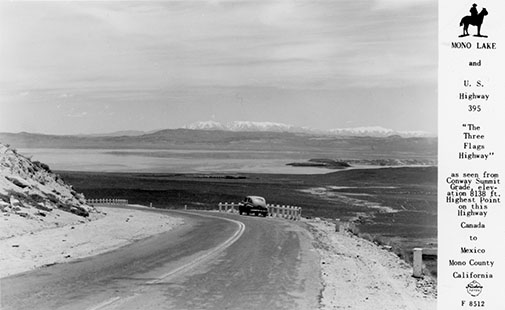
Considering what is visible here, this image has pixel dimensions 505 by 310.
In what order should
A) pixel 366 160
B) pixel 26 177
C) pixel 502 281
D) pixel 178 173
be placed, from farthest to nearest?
1. pixel 366 160
2. pixel 178 173
3. pixel 26 177
4. pixel 502 281

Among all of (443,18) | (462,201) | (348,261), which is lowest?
(348,261)

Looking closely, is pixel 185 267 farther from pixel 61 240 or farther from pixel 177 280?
pixel 61 240

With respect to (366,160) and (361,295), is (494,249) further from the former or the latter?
(366,160)

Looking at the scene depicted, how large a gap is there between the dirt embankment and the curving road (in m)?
0.40

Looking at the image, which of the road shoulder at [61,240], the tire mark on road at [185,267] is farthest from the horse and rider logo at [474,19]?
the road shoulder at [61,240]

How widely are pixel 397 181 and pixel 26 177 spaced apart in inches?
2811

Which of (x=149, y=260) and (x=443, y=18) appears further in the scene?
(x=149, y=260)

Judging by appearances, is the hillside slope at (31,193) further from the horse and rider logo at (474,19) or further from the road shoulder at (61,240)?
the horse and rider logo at (474,19)

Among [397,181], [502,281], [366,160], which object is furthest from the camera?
[366,160]

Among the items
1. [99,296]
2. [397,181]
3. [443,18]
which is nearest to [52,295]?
[99,296]

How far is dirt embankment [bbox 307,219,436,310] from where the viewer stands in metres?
12.2

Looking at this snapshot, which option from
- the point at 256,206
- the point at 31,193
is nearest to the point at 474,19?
the point at 31,193

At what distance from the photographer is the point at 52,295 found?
37.7ft

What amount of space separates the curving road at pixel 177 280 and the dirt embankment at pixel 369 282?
40 centimetres
